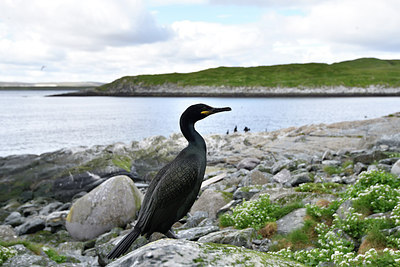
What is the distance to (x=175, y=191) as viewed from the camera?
5.37 meters

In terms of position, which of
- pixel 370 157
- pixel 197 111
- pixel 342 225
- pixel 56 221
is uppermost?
pixel 197 111

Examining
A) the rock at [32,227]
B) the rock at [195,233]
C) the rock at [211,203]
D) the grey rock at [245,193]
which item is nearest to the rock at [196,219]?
the rock at [211,203]

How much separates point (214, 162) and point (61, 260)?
15343 millimetres

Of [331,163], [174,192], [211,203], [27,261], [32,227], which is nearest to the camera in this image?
[174,192]

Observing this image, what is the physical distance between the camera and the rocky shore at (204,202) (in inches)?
262

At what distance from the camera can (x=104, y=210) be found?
13000 millimetres

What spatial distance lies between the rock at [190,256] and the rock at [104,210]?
396 inches

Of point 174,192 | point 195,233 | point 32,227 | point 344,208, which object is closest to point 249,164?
point 32,227

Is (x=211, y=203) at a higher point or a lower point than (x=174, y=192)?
lower

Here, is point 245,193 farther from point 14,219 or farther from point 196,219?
point 14,219

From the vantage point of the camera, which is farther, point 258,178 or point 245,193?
point 258,178

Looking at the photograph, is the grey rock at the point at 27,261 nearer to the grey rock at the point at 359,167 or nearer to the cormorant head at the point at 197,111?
the cormorant head at the point at 197,111

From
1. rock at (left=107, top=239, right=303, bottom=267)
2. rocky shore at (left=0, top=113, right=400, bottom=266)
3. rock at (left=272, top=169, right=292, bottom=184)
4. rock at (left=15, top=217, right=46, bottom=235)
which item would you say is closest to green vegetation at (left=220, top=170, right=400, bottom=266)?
rocky shore at (left=0, top=113, right=400, bottom=266)

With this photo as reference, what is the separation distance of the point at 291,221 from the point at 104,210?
710cm
